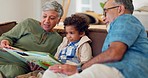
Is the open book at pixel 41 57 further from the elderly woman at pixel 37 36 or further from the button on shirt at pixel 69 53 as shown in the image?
the elderly woman at pixel 37 36

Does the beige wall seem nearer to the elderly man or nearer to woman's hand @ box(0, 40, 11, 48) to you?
woman's hand @ box(0, 40, 11, 48)

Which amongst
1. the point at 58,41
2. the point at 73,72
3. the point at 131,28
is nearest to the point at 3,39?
the point at 58,41

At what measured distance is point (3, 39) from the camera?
2.00 metres

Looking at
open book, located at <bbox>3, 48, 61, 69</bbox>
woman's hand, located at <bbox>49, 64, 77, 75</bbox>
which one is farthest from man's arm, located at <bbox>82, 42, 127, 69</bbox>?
open book, located at <bbox>3, 48, 61, 69</bbox>

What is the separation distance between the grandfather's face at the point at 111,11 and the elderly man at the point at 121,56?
60 millimetres

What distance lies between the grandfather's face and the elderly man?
0.20ft

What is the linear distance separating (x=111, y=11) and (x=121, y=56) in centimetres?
33

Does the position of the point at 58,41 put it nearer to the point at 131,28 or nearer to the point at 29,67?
the point at 29,67

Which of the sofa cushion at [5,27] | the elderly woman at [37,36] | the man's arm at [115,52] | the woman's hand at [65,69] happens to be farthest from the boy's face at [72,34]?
the sofa cushion at [5,27]

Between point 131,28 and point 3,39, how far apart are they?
1077 mm

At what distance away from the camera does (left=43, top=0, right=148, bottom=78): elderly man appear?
1299 millimetres

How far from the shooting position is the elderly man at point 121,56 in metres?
1.30

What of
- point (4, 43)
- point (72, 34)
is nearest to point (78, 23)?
point (72, 34)

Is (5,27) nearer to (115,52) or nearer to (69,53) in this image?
(69,53)
